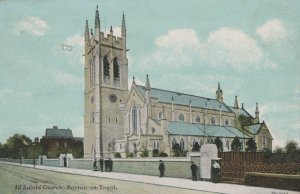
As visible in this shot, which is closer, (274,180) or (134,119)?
(274,180)

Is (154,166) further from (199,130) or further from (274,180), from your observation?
(199,130)

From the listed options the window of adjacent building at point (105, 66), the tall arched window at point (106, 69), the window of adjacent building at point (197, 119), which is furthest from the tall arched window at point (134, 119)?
Result: the window of adjacent building at point (197, 119)

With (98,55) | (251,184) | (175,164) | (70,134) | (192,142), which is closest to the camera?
(251,184)

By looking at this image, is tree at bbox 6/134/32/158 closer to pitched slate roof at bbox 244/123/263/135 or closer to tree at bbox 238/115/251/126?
pitched slate roof at bbox 244/123/263/135

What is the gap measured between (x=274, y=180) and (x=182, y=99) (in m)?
36.7

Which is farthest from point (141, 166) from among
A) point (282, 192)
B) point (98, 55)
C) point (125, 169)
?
point (98, 55)

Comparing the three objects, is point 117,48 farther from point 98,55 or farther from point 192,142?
point 192,142

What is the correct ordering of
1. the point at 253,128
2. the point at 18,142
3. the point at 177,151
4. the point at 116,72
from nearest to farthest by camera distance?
the point at 18,142 → the point at 177,151 → the point at 116,72 → the point at 253,128

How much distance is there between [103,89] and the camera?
47031mm

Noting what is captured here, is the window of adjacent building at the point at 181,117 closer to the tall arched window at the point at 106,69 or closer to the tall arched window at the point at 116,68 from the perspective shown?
the tall arched window at the point at 116,68

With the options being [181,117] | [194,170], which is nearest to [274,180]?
[194,170]

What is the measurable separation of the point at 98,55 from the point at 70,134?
72.5 feet

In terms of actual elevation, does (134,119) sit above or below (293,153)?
above

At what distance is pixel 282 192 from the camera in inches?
505
